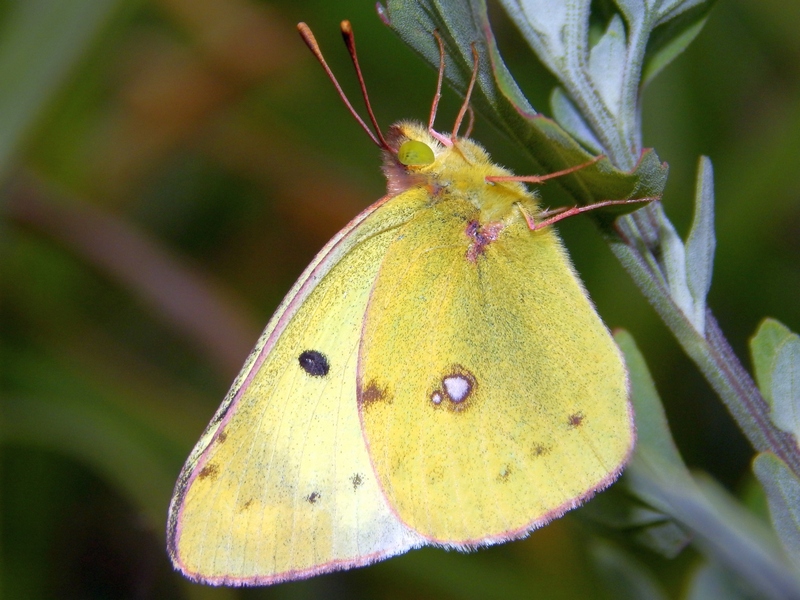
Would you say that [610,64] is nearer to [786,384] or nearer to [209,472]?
[786,384]

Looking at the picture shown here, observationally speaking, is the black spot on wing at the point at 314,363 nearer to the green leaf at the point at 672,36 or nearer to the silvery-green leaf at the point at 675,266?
the silvery-green leaf at the point at 675,266

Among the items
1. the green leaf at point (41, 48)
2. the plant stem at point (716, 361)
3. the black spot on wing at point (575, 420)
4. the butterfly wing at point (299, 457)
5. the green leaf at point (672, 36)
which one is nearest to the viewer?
the plant stem at point (716, 361)

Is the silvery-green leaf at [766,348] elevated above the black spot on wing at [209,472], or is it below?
below

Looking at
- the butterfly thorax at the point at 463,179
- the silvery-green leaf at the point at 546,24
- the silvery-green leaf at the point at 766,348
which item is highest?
the silvery-green leaf at the point at 546,24

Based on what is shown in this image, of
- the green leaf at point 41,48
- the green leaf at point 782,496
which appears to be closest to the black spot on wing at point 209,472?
the green leaf at point 782,496

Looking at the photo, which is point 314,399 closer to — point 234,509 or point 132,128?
point 234,509

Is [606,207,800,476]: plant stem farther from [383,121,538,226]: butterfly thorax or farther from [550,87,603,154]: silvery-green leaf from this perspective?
[383,121,538,226]: butterfly thorax

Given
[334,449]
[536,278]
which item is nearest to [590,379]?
[536,278]

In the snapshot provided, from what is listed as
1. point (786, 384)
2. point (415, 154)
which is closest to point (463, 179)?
point (415, 154)
